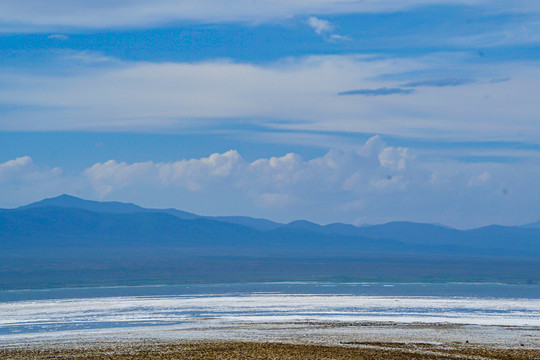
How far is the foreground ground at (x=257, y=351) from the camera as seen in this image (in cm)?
3281

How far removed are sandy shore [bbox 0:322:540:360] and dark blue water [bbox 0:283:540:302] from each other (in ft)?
107

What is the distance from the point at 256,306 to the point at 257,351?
27.6 metres

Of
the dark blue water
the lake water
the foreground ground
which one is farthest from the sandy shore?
the dark blue water

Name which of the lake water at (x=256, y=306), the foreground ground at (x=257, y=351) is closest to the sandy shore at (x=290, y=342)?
the foreground ground at (x=257, y=351)

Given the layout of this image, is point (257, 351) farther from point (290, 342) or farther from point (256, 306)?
point (256, 306)

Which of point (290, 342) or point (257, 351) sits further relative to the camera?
point (290, 342)

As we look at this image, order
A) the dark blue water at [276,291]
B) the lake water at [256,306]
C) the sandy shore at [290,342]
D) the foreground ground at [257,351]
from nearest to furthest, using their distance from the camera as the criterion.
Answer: the foreground ground at [257,351]
the sandy shore at [290,342]
the lake water at [256,306]
the dark blue water at [276,291]

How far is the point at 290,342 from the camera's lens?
37781mm

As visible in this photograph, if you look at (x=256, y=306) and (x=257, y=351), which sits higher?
(x=256, y=306)

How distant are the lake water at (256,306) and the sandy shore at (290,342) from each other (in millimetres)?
4145

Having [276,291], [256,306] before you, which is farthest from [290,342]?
[276,291]

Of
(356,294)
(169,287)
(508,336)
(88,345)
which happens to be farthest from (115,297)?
(508,336)

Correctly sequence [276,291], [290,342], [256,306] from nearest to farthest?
[290,342]
[256,306]
[276,291]

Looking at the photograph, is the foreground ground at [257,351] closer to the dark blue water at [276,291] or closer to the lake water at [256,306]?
Result: the lake water at [256,306]
